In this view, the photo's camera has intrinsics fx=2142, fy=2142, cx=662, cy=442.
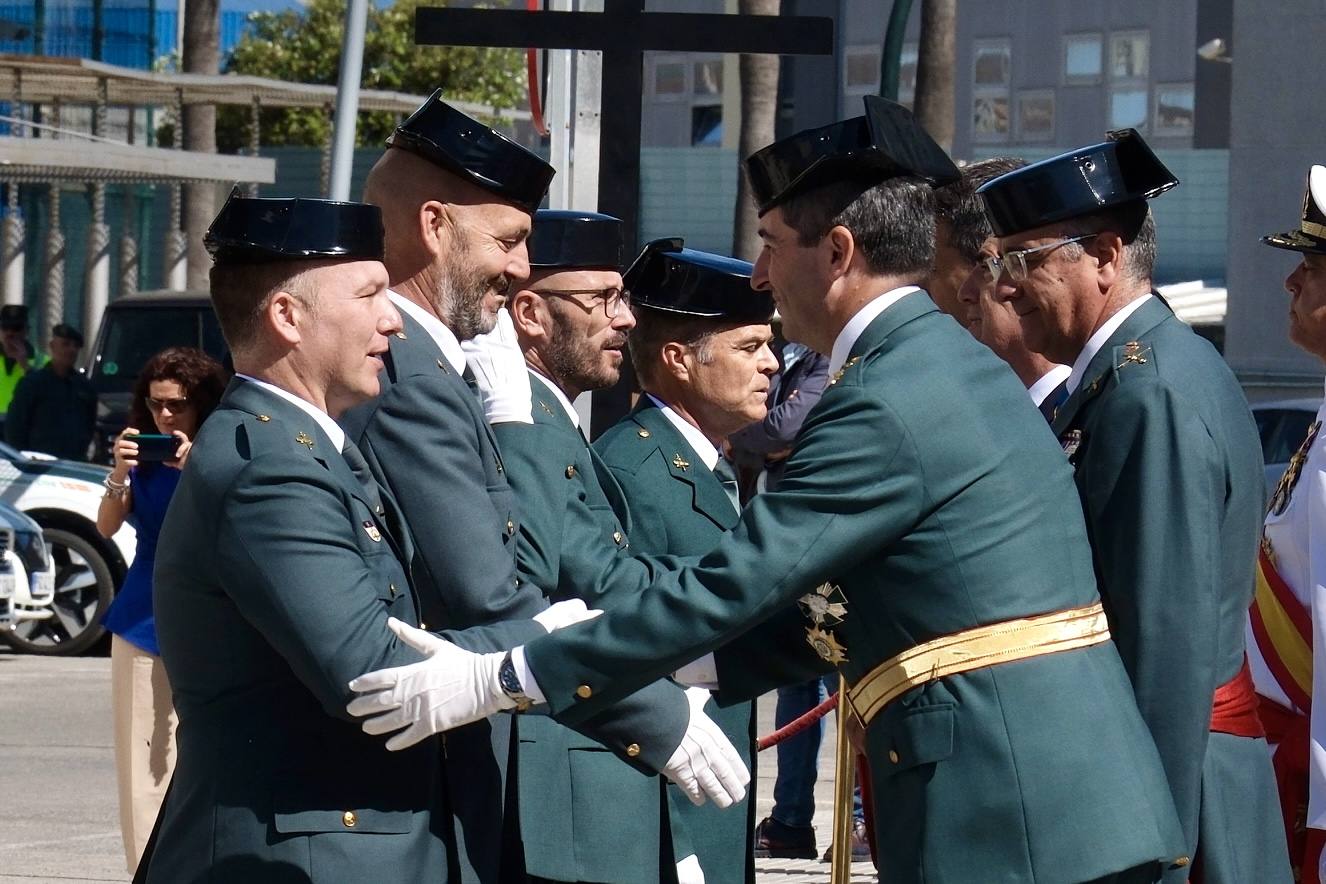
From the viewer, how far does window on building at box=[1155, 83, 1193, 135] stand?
1463 inches

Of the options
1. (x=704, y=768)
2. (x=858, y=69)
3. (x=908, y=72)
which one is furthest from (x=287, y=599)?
(x=908, y=72)

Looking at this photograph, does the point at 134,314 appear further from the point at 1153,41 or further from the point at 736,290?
the point at 1153,41

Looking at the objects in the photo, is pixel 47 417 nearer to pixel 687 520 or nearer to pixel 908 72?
pixel 687 520

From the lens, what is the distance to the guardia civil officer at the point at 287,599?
321 cm

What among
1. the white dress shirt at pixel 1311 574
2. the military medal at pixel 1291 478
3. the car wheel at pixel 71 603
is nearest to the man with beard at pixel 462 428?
the white dress shirt at pixel 1311 574

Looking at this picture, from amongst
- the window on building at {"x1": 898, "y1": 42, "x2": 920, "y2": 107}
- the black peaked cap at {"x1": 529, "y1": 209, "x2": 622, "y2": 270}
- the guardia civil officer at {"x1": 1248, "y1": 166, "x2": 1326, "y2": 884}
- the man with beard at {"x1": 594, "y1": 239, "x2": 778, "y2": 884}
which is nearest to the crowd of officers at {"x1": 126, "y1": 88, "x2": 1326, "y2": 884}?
the man with beard at {"x1": 594, "y1": 239, "x2": 778, "y2": 884}

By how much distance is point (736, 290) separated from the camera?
5035 millimetres

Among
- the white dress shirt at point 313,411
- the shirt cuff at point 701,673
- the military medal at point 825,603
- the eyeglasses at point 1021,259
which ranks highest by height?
the eyeglasses at point 1021,259

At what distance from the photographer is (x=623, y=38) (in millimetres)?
5465

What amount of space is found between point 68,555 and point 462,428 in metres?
9.92

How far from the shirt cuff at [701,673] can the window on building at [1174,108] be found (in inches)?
1384

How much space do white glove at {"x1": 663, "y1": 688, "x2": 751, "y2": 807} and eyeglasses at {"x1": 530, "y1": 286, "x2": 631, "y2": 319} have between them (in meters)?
1.44

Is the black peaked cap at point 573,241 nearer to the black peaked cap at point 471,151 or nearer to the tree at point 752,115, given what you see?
the black peaked cap at point 471,151

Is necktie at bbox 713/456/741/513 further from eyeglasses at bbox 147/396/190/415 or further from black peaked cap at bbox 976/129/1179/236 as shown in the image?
eyeglasses at bbox 147/396/190/415
